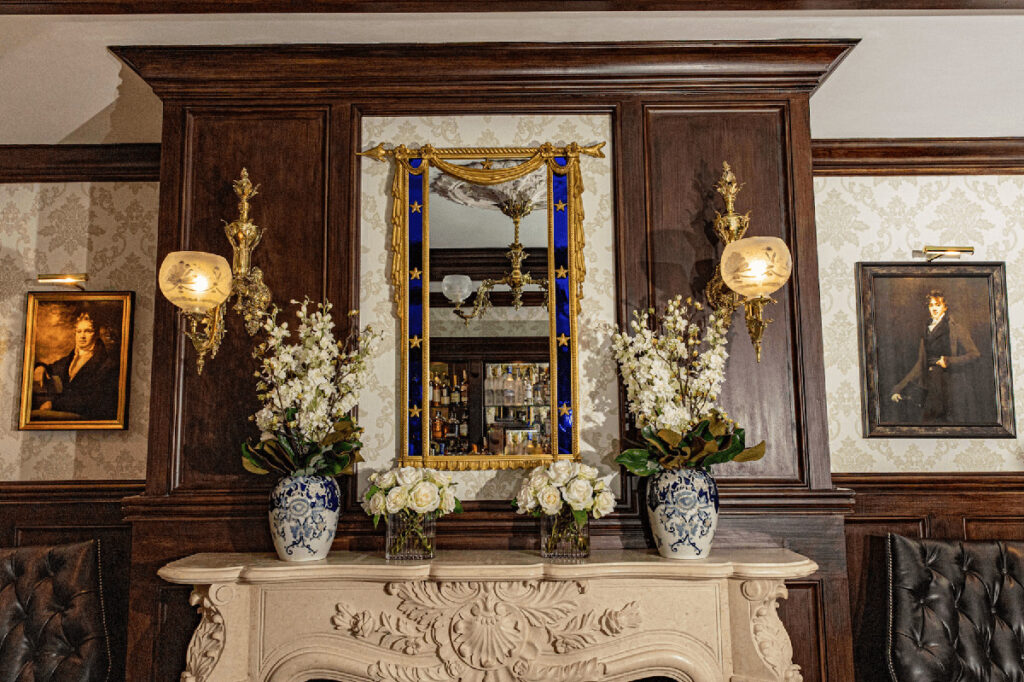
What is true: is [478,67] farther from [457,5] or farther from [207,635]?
[207,635]

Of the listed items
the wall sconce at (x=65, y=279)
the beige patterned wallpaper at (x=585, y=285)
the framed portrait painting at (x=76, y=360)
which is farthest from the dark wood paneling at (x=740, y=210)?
the wall sconce at (x=65, y=279)

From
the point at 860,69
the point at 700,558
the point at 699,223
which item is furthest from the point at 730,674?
the point at 860,69

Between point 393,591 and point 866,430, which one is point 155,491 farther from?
point 866,430

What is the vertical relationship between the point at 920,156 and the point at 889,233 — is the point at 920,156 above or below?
above

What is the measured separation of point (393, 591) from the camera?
2.58 m

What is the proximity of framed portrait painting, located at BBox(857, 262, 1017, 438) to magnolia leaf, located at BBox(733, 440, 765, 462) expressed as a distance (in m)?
1.36

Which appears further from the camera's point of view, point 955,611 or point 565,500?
point 955,611

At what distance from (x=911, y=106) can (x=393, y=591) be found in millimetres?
3181

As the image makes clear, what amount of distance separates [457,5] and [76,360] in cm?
260

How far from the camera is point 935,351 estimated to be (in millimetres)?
3826

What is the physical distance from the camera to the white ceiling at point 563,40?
115 inches

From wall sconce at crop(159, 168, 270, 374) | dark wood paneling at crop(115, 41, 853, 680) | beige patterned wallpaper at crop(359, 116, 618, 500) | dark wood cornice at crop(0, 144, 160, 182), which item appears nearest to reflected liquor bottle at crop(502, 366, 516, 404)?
beige patterned wallpaper at crop(359, 116, 618, 500)

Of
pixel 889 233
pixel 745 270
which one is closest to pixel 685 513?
pixel 745 270

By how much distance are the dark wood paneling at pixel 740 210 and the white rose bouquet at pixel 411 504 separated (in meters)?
1.11
